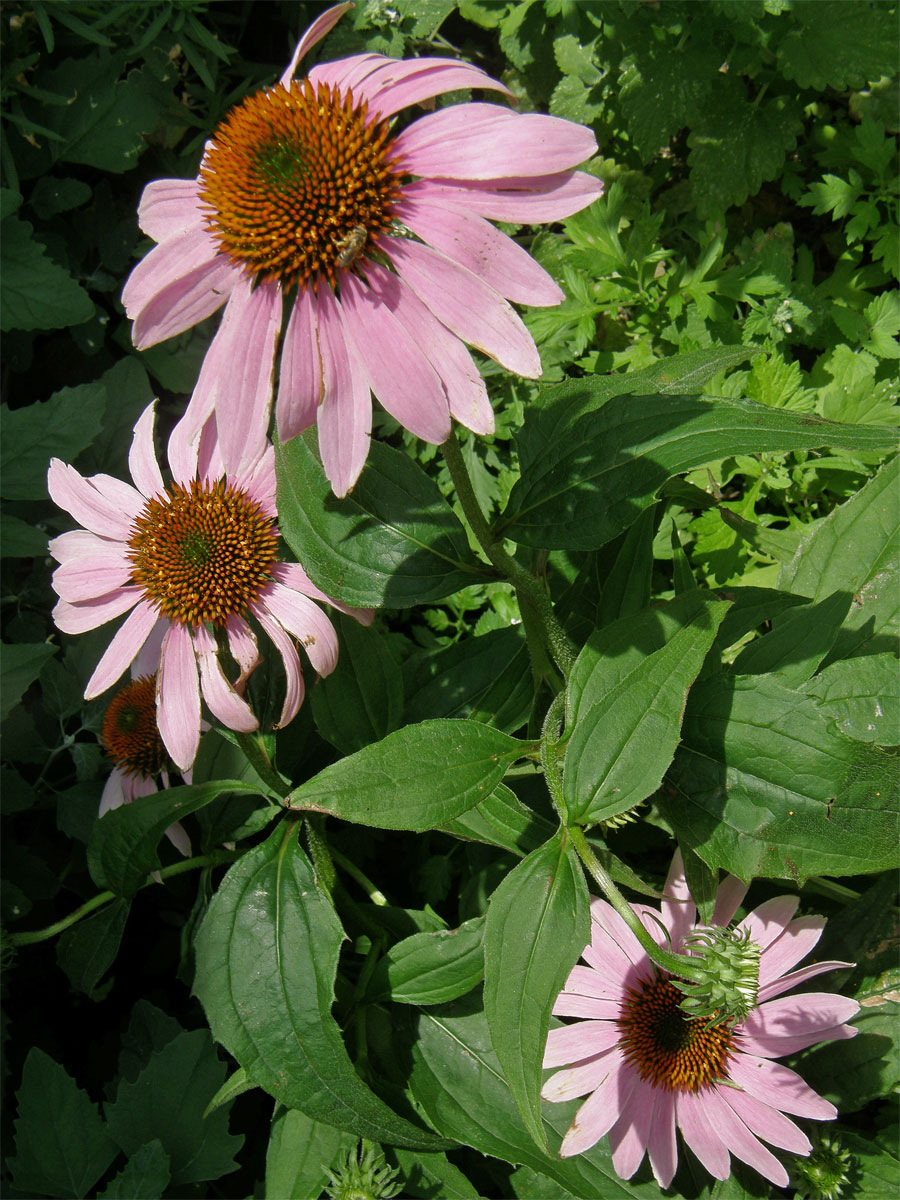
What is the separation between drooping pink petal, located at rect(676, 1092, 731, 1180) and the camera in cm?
144

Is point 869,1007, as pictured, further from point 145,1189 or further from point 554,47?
point 554,47

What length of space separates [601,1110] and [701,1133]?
0.55 ft

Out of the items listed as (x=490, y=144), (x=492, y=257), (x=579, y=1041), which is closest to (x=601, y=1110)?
(x=579, y=1041)

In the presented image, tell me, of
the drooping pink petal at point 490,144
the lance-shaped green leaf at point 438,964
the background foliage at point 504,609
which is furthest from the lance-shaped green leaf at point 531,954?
the drooping pink petal at point 490,144

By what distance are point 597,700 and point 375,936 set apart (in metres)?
0.73

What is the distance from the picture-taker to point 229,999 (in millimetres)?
1403

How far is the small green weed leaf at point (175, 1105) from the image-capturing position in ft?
5.58

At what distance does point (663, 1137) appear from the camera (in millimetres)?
1470

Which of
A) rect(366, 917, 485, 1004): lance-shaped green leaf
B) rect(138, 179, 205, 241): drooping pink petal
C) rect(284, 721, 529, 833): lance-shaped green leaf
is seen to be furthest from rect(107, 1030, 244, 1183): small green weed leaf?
rect(138, 179, 205, 241): drooping pink petal

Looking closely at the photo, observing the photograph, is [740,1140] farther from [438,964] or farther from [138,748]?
[138,748]

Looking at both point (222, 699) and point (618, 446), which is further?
point (222, 699)

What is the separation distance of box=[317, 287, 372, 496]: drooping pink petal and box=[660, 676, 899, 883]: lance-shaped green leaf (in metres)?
0.63

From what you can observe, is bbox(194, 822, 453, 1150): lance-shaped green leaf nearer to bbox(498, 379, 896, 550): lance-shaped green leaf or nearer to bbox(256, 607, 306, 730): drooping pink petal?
bbox(256, 607, 306, 730): drooping pink petal

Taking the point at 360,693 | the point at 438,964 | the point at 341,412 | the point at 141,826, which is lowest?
the point at 438,964
